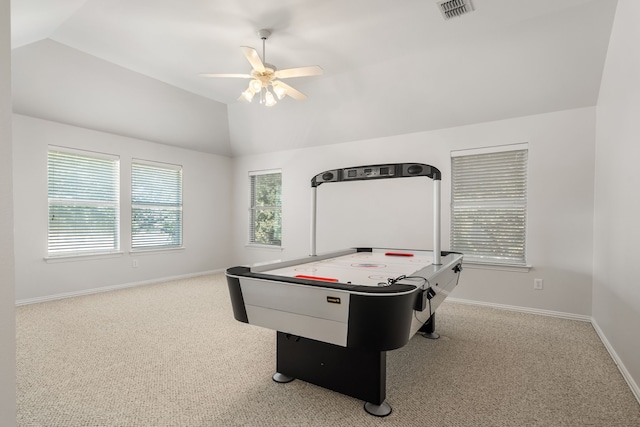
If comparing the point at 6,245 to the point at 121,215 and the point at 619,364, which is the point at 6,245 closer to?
the point at 619,364

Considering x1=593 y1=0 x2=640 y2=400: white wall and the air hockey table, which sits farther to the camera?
x1=593 y1=0 x2=640 y2=400: white wall

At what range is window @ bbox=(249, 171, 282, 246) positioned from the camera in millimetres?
6250

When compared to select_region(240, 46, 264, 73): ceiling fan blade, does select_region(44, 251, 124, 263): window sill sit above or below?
below

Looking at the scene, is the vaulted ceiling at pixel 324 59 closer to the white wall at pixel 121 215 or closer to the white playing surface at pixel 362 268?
the white wall at pixel 121 215

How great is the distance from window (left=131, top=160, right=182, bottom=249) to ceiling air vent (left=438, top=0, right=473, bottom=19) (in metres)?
4.84

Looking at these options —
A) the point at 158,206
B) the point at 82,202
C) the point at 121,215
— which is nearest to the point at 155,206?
the point at 158,206

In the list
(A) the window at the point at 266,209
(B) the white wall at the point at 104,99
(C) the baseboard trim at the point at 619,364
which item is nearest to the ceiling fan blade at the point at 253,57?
(B) the white wall at the point at 104,99

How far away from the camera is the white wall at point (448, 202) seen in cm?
364

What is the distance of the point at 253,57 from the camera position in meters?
2.71

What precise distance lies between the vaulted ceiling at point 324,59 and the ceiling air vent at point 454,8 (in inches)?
2.2

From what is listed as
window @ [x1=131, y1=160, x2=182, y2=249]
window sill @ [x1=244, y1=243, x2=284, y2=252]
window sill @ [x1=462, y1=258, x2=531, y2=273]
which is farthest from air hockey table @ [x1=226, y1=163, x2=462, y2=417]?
window @ [x1=131, y1=160, x2=182, y2=249]

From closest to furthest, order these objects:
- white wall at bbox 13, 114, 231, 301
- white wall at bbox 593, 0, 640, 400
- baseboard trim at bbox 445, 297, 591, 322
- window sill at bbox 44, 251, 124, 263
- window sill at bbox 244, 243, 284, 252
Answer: white wall at bbox 593, 0, 640, 400 < baseboard trim at bbox 445, 297, 591, 322 < white wall at bbox 13, 114, 231, 301 < window sill at bbox 44, 251, 124, 263 < window sill at bbox 244, 243, 284, 252

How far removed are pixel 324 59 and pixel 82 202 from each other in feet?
13.0

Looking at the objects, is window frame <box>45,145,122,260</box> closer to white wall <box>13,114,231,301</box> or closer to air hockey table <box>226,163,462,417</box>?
white wall <box>13,114,231,301</box>
